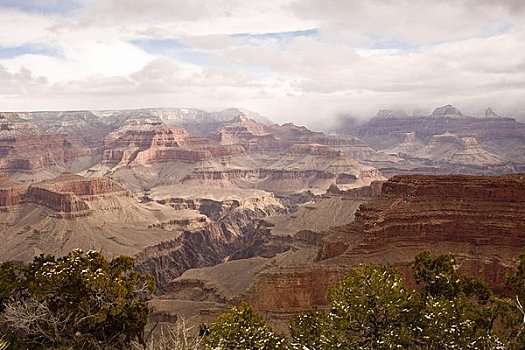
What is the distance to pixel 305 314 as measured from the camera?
111 ft

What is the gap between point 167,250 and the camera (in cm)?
13988

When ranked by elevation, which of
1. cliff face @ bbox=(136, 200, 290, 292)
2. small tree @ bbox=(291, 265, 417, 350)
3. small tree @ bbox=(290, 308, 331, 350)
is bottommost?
cliff face @ bbox=(136, 200, 290, 292)

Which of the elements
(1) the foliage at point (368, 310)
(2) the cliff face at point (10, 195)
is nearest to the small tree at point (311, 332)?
(1) the foliage at point (368, 310)

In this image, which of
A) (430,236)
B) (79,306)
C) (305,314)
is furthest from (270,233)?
(305,314)

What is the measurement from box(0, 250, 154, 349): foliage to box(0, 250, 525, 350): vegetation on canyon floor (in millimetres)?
69

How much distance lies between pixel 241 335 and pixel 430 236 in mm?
46859

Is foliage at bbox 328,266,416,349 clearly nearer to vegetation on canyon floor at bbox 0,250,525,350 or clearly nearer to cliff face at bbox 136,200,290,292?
vegetation on canyon floor at bbox 0,250,525,350

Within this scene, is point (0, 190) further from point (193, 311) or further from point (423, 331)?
point (423, 331)

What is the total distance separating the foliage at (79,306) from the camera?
35.2 m

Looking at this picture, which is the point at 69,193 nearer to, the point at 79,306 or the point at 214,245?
the point at 214,245

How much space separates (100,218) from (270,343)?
416 ft

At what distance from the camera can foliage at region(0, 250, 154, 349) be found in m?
35.2

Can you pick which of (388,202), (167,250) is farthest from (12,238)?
(388,202)

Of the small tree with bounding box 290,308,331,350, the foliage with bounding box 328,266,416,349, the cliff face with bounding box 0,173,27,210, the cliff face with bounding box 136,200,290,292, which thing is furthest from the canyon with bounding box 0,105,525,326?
the foliage with bounding box 328,266,416,349
